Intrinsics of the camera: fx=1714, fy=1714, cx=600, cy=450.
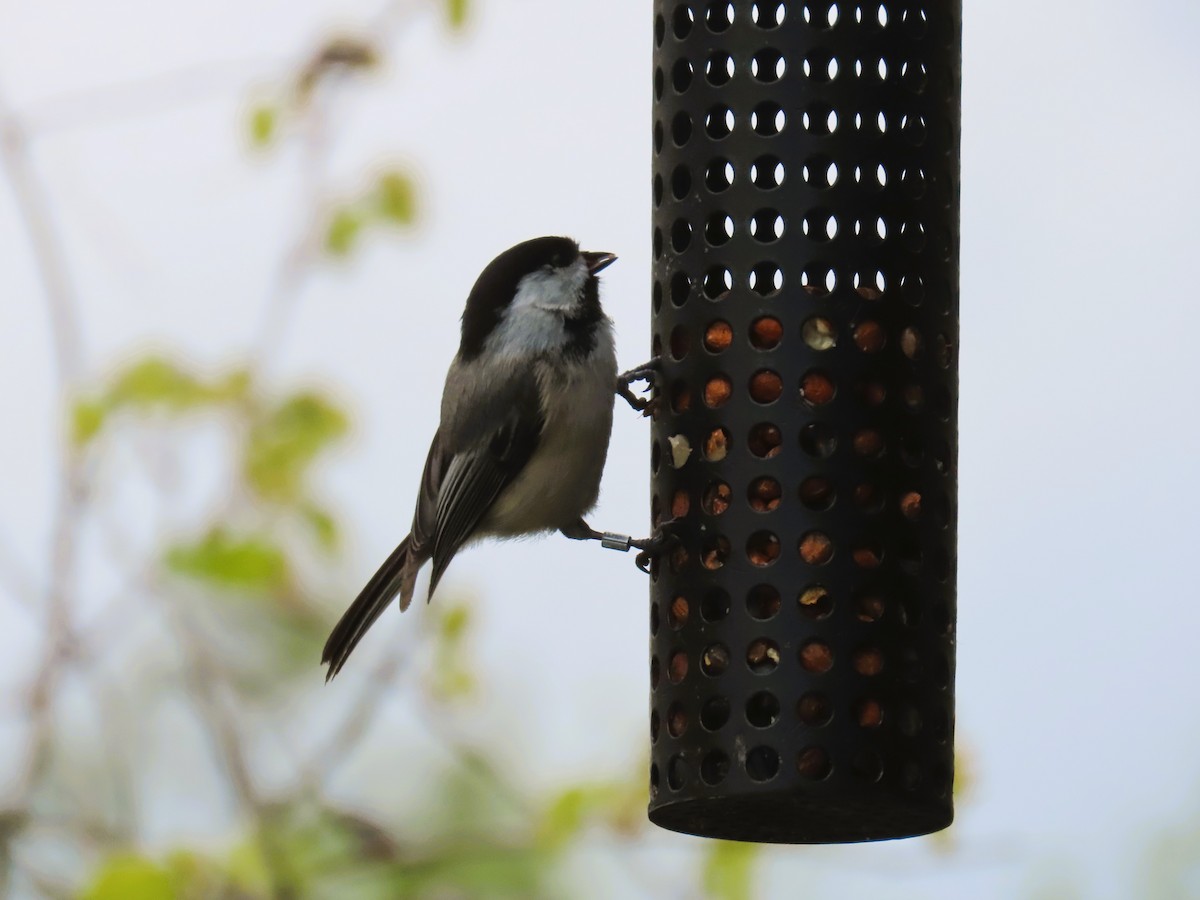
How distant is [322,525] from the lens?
405 cm

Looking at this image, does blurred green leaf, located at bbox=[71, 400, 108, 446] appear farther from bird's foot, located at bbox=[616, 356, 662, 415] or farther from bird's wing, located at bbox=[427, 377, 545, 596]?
bird's foot, located at bbox=[616, 356, 662, 415]

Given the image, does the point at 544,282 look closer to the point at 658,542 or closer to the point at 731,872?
the point at 658,542

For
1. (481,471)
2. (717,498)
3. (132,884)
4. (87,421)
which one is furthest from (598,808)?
(87,421)

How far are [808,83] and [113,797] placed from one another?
8.12 ft

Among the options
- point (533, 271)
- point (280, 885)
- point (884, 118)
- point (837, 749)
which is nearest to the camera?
point (837, 749)

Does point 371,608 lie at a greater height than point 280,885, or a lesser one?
greater

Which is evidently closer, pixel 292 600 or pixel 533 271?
pixel 533 271

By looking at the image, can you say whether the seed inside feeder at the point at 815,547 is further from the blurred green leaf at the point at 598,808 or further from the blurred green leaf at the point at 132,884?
the blurred green leaf at the point at 132,884

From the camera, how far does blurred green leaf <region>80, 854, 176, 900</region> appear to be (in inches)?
128

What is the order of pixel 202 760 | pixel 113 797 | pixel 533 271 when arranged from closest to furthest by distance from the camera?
1. pixel 533 271
2. pixel 113 797
3. pixel 202 760

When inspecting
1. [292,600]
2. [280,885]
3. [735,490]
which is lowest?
[280,885]

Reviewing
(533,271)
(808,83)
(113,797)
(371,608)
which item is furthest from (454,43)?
(113,797)

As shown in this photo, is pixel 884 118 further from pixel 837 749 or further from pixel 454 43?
pixel 454 43

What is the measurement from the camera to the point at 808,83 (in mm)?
2664
